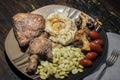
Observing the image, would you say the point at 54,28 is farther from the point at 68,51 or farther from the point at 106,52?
the point at 106,52

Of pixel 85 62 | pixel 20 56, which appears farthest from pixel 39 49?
pixel 85 62

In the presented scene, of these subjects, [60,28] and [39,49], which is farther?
[60,28]

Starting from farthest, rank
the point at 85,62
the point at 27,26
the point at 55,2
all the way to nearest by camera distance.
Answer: the point at 55,2, the point at 27,26, the point at 85,62

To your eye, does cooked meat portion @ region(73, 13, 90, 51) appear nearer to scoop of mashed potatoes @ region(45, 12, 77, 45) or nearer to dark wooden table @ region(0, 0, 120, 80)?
scoop of mashed potatoes @ region(45, 12, 77, 45)

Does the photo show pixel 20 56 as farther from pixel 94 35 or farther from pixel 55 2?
pixel 55 2

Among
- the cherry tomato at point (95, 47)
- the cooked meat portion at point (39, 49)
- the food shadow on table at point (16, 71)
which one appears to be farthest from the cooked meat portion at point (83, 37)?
the food shadow on table at point (16, 71)

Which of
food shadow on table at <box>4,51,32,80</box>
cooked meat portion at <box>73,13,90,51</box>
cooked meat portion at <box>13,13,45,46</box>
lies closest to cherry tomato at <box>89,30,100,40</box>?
cooked meat portion at <box>73,13,90,51</box>

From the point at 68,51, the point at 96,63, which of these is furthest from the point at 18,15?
the point at 96,63

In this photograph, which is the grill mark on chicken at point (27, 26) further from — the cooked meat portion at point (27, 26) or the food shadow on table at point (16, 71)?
the food shadow on table at point (16, 71)
